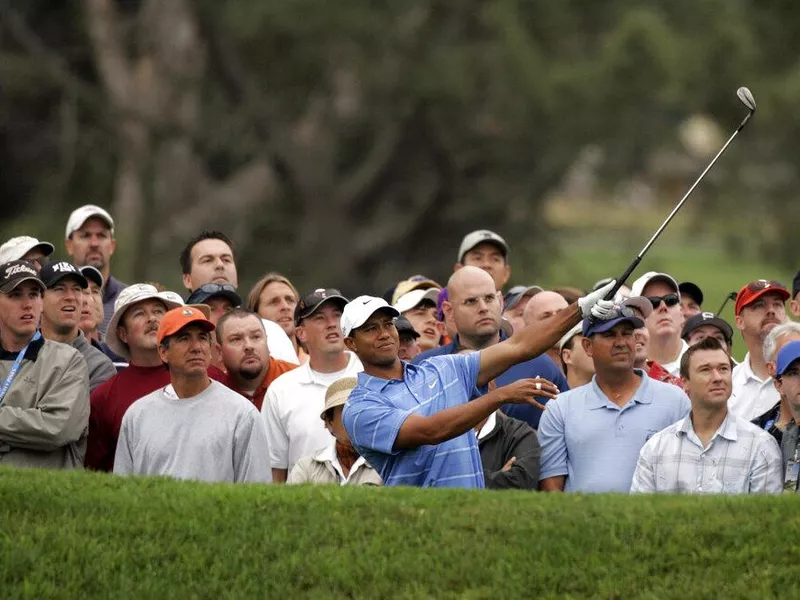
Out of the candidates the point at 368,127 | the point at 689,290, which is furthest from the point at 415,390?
the point at 368,127

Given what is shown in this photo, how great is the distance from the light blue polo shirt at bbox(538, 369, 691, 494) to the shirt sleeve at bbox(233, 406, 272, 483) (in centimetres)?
140

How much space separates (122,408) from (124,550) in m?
1.72

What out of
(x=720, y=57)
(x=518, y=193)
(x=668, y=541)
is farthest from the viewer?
(x=518, y=193)

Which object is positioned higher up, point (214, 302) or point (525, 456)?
point (214, 302)

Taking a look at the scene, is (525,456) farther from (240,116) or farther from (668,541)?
(240,116)

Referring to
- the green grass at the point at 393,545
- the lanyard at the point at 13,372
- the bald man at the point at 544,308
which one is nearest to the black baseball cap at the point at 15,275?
the lanyard at the point at 13,372

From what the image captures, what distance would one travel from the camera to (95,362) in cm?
943

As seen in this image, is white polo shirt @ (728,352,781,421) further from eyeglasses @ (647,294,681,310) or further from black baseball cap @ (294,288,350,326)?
black baseball cap @ (294,288,350,326)

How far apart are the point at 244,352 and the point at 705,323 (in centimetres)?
272

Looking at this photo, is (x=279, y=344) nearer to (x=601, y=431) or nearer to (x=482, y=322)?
(x=482, y=322)

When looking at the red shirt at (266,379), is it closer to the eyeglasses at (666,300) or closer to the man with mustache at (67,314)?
the man with mustache at (67,314)

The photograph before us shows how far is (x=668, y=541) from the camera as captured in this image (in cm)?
716

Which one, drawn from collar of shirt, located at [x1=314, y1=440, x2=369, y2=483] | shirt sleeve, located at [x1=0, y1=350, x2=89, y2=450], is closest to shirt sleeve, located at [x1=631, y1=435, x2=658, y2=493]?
collar of shirt, located at [x1=314, y1=440, x2=369, y2=483]

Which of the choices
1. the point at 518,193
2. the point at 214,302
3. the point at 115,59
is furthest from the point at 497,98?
the point at 214,302
